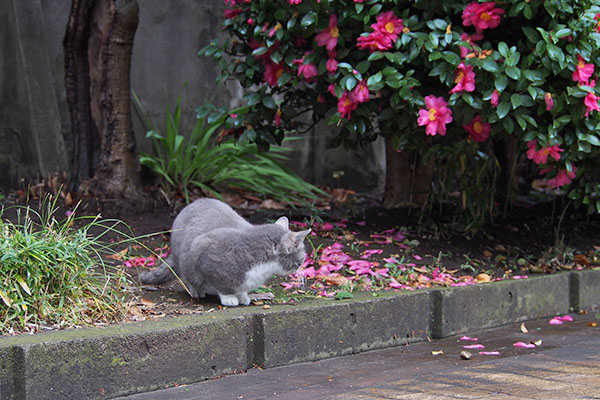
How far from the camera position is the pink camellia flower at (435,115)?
434 cm

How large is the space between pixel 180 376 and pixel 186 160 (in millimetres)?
3219

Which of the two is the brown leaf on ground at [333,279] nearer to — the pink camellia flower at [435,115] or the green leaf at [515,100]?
the pink camellia flower at [435,115]

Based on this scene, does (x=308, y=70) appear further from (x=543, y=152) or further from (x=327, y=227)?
(x=543, y=152)

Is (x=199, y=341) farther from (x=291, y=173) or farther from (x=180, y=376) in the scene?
(x=291, y=173)

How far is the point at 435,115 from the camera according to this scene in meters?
4.38

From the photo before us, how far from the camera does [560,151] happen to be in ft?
14.9

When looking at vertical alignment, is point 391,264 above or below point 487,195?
below

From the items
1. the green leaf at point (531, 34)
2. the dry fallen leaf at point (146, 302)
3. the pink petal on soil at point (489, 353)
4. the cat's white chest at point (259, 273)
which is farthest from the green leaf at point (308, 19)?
the pink petal on soil at point (489, 353)

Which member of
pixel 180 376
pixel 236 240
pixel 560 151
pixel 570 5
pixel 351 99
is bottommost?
pixel 180 376

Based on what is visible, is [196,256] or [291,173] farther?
→ [291,173]

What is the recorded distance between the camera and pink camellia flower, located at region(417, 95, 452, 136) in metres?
4.34

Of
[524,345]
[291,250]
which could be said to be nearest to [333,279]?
[291,250]

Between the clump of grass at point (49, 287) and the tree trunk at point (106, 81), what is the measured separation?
1.79m

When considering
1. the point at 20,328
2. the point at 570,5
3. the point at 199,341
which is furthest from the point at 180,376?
the point at 570,5
